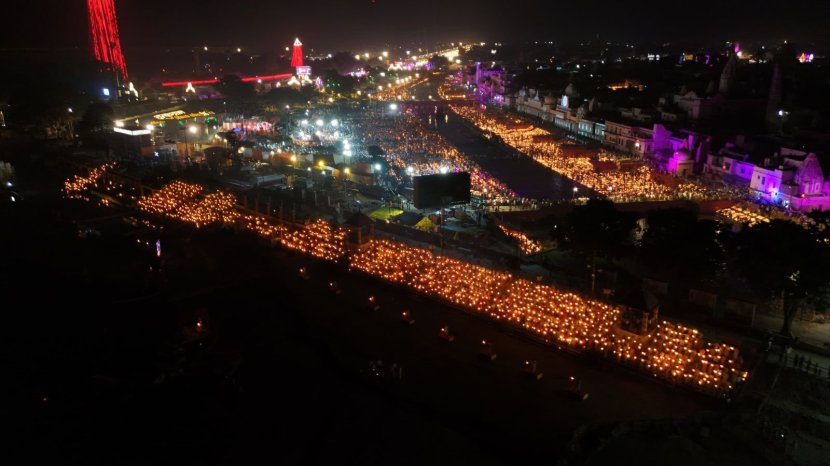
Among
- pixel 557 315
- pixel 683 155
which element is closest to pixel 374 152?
pixel 683 155

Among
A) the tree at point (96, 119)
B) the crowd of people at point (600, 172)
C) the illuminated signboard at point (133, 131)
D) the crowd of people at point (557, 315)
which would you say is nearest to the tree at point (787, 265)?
the crowd of people at point (557, 315)

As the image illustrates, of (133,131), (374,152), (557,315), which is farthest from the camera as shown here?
(133,131)

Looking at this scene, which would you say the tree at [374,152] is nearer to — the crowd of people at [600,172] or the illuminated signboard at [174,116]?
the crowd of people at [600,172]

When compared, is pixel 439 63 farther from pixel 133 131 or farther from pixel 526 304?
pixel 526 304

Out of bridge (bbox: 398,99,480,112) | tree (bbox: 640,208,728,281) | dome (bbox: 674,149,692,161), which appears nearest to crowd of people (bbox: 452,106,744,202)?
dome (bbox: 674,149,692,161)

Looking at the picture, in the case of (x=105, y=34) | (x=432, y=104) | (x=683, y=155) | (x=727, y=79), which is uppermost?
(x=105, y=34)

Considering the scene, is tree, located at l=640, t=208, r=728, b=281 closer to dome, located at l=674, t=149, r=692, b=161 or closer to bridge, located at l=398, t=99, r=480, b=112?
dome, located at l=674, t=149, r=692, b=161

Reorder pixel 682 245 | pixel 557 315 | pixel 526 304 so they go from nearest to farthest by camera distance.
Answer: pixel 557 315 < pixel 526 304 < pixel 682 245

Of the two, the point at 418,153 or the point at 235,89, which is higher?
the point at 235,89
